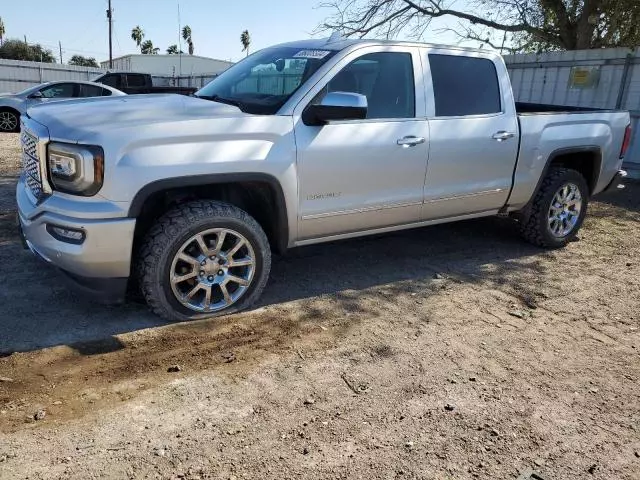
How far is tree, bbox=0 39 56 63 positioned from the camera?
65.2 m

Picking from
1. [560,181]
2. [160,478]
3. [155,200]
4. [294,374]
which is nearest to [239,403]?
[294,374]

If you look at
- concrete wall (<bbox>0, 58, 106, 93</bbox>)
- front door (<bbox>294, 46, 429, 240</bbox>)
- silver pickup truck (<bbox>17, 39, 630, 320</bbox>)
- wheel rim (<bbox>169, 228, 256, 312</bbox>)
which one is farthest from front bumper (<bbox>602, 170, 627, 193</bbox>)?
concrete wall (<bbox>0, 58, 106, 93</bbox>)

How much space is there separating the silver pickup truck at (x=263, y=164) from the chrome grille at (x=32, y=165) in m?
0.02

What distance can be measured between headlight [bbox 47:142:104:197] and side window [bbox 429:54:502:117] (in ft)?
9.03

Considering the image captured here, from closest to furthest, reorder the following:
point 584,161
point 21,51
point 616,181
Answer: point 584,161 → point 616,181 → point 21,51

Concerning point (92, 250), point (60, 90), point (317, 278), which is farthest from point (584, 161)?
point (60, 90)

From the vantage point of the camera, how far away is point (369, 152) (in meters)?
4.14

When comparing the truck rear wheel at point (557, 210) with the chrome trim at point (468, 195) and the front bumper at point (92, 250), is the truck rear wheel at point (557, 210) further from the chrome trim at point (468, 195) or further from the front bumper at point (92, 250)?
the front bumper at point (92, 250)

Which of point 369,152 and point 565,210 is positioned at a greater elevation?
point 369,152

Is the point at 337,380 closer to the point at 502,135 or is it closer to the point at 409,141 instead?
the point at 409,141

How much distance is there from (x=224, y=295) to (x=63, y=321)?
107 centimetres

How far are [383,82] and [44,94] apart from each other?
13054mm

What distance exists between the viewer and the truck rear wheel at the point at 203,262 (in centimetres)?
352

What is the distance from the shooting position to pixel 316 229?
4.12 meters
